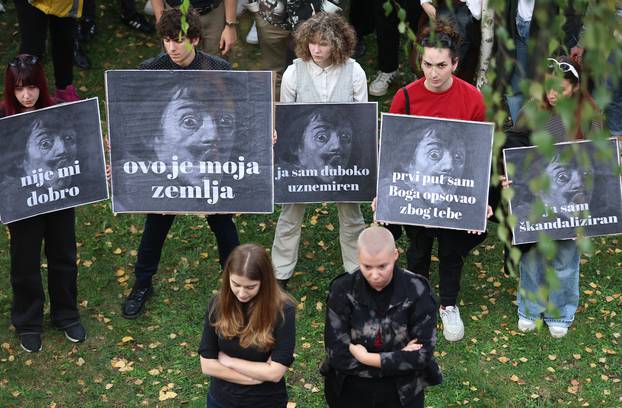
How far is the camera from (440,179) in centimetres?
724

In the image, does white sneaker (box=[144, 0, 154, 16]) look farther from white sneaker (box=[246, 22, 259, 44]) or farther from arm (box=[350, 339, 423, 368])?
arm (box=[350, 339, 423, 368])

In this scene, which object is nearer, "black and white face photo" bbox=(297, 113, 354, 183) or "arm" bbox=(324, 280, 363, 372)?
"arm" bbox=(324, 280, 363, 372)

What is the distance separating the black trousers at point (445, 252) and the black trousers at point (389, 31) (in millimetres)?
3673

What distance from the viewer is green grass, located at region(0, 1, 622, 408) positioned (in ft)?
24.0

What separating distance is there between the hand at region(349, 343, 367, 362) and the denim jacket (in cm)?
3

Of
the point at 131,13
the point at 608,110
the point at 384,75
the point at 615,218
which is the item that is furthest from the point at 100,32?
the point at 615,218

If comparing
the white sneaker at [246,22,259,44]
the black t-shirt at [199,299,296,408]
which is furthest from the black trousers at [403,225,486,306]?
the white sneaker at [246,22,259,44]

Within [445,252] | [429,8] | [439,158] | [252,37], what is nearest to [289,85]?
[439,158]

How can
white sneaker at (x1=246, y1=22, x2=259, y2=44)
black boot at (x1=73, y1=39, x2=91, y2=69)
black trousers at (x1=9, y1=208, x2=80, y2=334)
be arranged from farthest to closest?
white sneaker at (x1=246, y1=22, x2=259, y2=44)
black boot at (x1=73, y1=39, x2=91, y2=69)
black trousers at (x1=9, y1=208, x2=80, y2=334)

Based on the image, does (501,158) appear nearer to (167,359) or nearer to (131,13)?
(167,359)

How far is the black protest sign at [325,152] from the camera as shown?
24.8 feet

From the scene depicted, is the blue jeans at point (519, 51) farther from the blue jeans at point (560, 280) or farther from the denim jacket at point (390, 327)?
the denim jacket at point (390, 327)

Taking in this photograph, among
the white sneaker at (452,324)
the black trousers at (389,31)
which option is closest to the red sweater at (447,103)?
the white sneaker at (452,324)

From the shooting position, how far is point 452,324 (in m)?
7.82
